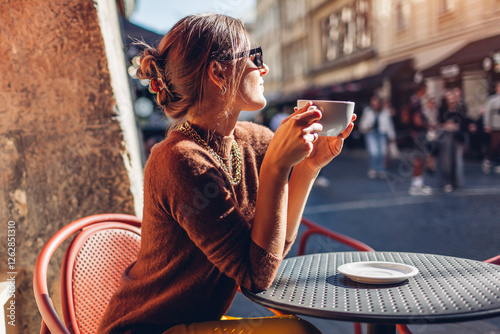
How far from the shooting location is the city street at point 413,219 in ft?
11.5

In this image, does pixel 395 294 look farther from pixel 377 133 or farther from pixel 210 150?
pixel 377 133

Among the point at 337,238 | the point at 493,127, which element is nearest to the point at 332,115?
the point at 337,238

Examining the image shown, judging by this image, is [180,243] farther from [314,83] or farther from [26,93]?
[314,83]

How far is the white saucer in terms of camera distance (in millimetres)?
1022

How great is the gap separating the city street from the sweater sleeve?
1487mm

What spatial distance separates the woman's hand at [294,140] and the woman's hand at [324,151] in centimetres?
24

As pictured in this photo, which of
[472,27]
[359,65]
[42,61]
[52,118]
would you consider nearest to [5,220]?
[52,118]

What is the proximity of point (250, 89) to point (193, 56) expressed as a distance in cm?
16

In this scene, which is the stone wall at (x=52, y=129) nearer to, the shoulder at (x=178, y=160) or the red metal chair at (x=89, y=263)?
the red metal chair at (x=89, y=263)

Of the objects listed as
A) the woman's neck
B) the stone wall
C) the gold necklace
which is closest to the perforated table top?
the gold necklace

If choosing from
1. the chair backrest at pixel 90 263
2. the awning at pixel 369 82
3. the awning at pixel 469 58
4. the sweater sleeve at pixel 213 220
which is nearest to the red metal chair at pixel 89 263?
Result: the chair backrest at pixel 90 263

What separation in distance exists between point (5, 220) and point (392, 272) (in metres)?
1.42

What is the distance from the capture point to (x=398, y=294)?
37.7 inches

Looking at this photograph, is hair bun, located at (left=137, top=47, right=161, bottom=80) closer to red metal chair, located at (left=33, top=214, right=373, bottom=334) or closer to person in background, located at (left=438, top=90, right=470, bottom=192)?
red metal chair, located at (left=33, top=214, right=373, bottom=334)
